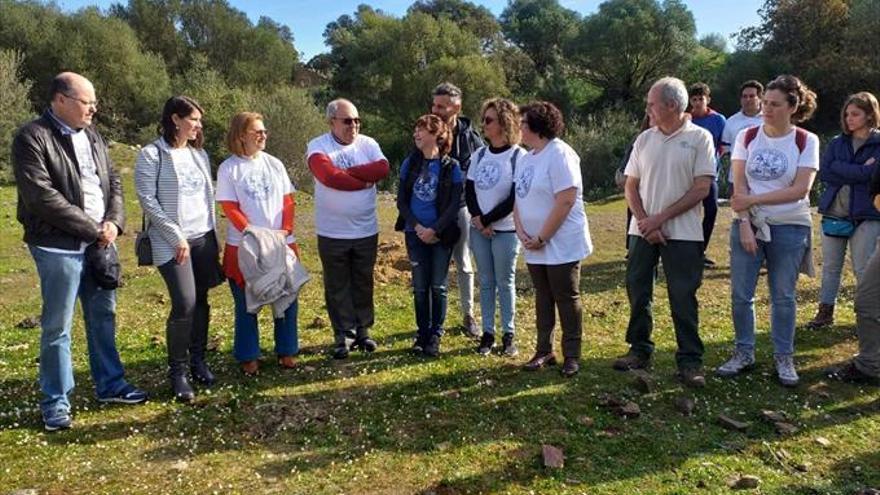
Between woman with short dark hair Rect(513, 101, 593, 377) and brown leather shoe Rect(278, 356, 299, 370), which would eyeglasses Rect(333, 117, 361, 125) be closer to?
woman with short dark hair Rect(513, 101, 593, 377)

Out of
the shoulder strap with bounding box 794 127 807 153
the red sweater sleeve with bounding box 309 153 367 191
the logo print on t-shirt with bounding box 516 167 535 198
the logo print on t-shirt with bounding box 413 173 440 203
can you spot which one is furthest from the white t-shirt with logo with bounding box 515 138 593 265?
the shoulder strap with bounding box 794 127 807 153

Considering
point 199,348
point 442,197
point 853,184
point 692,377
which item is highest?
point 442,197

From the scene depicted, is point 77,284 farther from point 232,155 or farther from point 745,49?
point 745,49

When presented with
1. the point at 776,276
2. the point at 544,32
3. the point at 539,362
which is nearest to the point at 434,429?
the point at 539,362

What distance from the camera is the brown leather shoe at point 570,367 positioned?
616 cm

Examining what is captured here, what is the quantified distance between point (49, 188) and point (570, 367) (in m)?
4.44

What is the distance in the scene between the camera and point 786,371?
6039 mm

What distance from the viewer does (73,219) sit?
4.84m

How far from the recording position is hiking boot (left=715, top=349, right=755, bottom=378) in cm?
617

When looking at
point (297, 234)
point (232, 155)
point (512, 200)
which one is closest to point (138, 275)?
point (297, 234)

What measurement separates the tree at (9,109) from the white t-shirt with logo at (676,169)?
2466 cm

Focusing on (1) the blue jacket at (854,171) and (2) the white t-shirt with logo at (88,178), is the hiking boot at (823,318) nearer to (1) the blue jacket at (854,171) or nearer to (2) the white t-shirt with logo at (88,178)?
(1) the blue jacket at (854,171)

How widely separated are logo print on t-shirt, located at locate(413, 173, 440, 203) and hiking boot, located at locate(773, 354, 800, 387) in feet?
11.4

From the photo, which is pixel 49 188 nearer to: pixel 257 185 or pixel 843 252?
pixel 257 185
